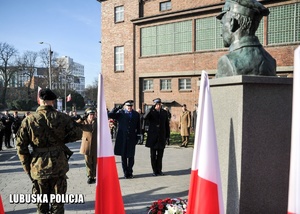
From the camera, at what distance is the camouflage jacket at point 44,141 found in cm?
394

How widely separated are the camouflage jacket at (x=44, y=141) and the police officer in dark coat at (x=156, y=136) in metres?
4.20

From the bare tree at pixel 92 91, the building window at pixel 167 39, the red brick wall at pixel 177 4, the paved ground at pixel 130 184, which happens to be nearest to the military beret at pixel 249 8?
the paved ground at pixel 130 184

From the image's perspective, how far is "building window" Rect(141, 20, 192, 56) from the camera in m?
22.2

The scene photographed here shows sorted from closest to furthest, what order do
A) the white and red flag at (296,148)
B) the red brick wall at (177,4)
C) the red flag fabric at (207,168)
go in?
1. the white and red flag at (296,148)
2. the red flag fabric at (207,168)
3. the red brick wall at (177,4)

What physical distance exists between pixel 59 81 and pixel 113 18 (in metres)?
34.3

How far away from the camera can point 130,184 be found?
23.7ft

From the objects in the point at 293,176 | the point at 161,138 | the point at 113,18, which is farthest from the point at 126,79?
the point at 293,176

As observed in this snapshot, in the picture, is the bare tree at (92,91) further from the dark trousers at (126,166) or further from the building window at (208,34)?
the dark trousers at (126,166)

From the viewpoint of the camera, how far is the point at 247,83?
3.25 meters

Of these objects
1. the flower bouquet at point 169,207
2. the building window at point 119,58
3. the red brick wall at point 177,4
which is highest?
the red brick wall at point 177,4

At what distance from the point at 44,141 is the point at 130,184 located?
3693mm

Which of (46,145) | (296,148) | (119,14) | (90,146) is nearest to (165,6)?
(119,14)

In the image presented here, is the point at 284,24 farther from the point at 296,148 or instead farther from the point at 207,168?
the point at 296,148

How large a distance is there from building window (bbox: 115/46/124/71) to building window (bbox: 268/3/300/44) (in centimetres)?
1267
